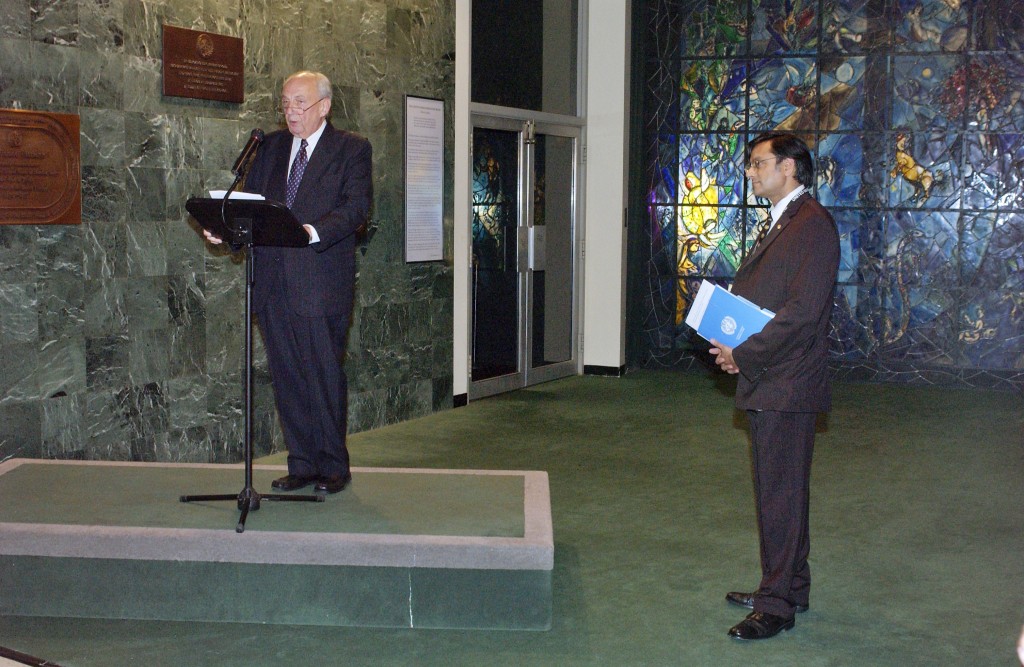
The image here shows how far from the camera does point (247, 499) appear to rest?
4.23m

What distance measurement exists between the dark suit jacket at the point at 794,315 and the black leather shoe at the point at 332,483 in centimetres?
171

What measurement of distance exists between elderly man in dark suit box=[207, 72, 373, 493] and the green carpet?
A: 3.01 ft

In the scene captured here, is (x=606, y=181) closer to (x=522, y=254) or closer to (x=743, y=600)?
(x=522, y=254)

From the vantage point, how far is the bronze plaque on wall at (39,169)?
5133 millimetres

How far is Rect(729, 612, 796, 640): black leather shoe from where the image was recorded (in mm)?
3959

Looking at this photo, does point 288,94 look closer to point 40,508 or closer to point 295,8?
point 40,508

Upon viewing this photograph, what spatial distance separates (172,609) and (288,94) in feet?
6.41

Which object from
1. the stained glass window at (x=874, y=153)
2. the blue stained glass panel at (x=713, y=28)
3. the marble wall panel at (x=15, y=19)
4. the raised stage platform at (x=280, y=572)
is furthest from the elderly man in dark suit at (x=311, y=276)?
the blue stained glass panel at (x=713, y=28)

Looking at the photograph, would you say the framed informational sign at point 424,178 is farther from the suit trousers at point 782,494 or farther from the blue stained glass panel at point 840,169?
the suit trousers at point 782,494

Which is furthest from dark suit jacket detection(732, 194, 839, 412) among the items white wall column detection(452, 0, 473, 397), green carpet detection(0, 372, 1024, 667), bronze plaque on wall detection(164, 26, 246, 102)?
white wall column detection(452, 0, 473, 397)

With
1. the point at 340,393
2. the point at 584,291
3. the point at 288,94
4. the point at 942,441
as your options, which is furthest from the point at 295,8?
the point at 942,441

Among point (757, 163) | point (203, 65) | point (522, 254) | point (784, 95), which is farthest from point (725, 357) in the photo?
point (784, 95)

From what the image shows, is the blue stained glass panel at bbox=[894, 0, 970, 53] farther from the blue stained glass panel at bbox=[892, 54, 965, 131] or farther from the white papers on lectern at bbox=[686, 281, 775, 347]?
the white papers on lectern at bbox=[686, 281, 775, 347]

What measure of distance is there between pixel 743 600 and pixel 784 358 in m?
1.02
